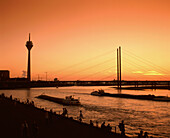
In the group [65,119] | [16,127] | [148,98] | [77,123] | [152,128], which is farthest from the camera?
[148,98]

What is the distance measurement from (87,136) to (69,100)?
4260 centimetres

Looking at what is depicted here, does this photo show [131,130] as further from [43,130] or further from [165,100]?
[165,100]

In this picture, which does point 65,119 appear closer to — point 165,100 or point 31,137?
point 31,137

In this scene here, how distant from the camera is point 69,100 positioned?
6269cm

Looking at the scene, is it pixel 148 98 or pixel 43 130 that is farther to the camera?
pixel 148 98

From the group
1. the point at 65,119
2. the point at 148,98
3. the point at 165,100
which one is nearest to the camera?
the point at 65,119

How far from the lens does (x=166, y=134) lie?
92.1ft

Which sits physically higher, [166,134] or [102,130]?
[102,130]

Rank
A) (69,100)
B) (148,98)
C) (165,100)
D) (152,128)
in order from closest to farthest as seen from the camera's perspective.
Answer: (152,128) → (69,100) → (165,100) → (148,98)

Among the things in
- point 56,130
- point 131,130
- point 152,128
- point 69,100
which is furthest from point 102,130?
point 69,100

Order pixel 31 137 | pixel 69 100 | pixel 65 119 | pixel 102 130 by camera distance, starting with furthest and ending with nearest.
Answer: pixel 69 100 < pixel 65 119 < pixel 102 130 < pixel 31 137

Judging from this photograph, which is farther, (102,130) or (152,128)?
(152,128)

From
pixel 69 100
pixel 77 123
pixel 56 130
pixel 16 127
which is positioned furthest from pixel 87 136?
pixel 69 100

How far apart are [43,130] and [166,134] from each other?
15.7 metres
